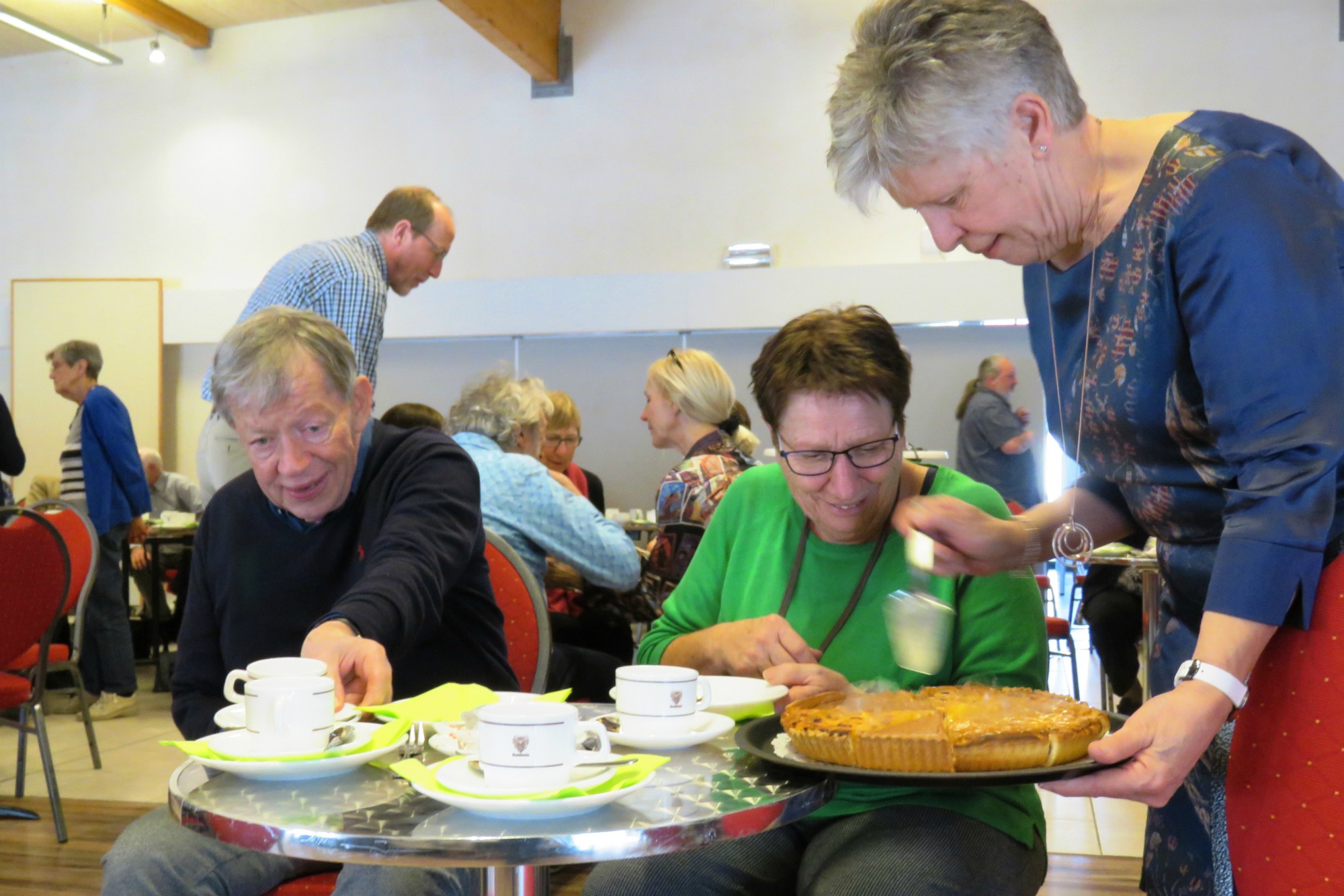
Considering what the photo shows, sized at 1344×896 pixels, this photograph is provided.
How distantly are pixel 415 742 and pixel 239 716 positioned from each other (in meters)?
0.21

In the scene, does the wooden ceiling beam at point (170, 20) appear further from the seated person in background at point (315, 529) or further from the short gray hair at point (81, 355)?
the seated person in background at point (315, 529)

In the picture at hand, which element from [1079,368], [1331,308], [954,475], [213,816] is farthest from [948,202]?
[213,816]

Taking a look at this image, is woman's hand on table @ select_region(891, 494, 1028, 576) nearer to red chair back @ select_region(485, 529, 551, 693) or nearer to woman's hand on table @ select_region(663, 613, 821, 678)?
woman's hand on table @ select_region(663, 613, 821, 678)

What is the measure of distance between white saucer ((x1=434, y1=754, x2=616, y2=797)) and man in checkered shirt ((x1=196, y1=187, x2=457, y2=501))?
8.18ft

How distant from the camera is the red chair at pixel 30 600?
10.5ft

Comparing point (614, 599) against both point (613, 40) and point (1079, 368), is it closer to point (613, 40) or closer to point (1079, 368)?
point (1079, 368)

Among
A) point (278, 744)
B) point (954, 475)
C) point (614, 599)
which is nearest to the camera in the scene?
point (278, 744)

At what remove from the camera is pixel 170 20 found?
8.40 meters

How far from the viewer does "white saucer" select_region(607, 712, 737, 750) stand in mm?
1191

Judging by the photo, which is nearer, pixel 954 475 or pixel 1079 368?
pixel 1079 368

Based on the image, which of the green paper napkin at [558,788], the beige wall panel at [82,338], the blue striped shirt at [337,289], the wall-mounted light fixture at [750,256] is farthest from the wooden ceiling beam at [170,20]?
the green paper napkin at [558,788]

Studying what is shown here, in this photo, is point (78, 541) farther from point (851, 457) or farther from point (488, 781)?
point (488, 781)

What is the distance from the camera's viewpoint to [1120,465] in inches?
50.3

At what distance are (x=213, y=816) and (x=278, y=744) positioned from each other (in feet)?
0.42
